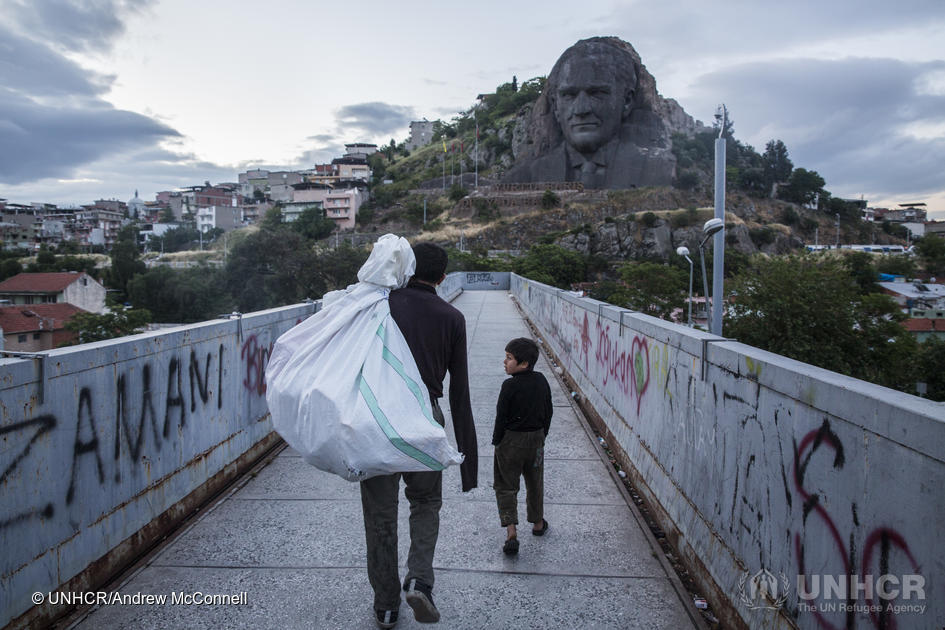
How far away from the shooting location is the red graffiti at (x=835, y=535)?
88.4 inches

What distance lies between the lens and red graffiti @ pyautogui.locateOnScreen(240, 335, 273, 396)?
6.25 m

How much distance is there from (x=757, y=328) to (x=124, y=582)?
33.5 metres

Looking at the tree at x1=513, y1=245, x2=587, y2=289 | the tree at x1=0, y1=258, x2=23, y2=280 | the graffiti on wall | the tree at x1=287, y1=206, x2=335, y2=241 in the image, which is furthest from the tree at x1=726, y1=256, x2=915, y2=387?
the tree at x1=0, y1=258, x2=23, y2=280

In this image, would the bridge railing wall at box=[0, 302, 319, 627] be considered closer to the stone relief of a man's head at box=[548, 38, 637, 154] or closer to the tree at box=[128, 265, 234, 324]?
the tree at box=[128, 265, 234, 324]

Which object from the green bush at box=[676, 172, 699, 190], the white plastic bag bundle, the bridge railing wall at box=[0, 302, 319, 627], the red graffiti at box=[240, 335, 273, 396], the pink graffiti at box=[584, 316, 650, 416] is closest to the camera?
the white plastic bag bundle

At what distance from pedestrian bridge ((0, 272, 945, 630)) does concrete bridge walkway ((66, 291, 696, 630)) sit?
0.02 meters

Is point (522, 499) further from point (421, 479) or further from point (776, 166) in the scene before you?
point (776, 166)

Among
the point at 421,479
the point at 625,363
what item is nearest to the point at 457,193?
the point at 625,363

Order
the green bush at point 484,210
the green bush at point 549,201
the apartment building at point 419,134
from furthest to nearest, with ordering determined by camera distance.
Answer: the apartment building at point 419,134 → the green bush at point 484,210 → the green bush at point 549,201

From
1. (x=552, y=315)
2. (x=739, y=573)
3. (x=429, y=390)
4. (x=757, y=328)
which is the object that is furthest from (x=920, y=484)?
(x=757, y=328)

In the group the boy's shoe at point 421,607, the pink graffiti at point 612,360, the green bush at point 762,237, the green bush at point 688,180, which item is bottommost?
the boy's shoe at point 421,607

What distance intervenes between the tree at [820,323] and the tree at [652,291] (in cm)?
2344

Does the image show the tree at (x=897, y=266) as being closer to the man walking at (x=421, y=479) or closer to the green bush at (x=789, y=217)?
the green bush at (x=789, y=217)
